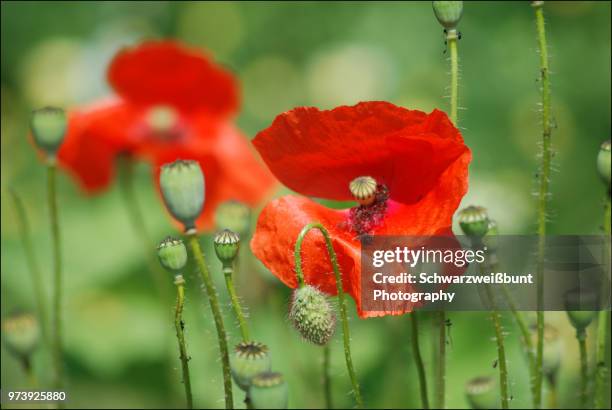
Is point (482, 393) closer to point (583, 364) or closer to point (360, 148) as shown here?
point (583, 364)

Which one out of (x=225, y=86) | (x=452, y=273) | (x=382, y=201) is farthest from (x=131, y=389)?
(x=452, y=273)

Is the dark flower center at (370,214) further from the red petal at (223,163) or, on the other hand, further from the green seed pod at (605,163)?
the red petal at (223,163)

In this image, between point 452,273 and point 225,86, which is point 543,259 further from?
point 225,86

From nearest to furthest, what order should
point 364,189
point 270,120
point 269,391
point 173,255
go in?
point 269,391
point 173,255
point 364,189
point 270,120

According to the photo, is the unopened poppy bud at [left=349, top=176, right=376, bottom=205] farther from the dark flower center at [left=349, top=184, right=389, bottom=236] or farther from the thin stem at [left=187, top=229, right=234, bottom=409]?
the thin stem at [left=187, top=229, right=234, bottom=409]
